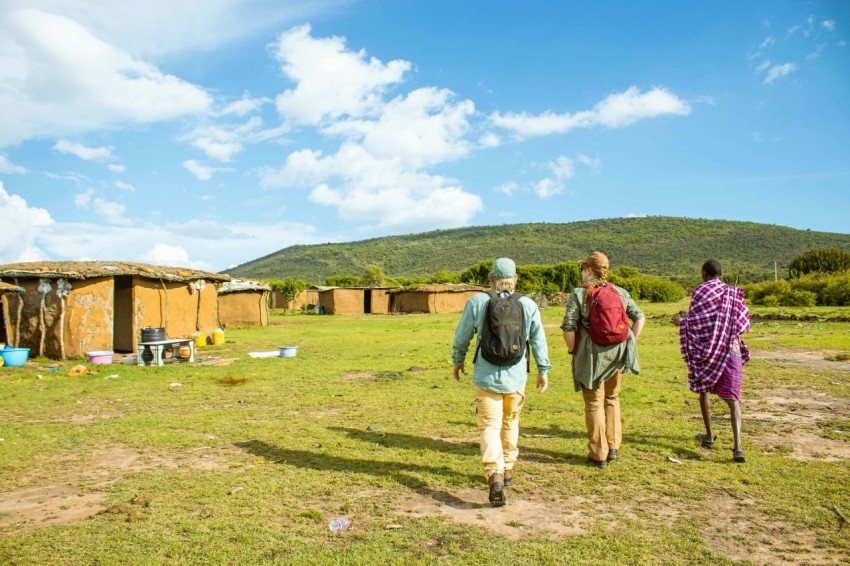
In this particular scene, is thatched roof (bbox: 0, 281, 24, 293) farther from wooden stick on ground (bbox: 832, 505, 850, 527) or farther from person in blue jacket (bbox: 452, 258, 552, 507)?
wooden stick on ground (bbox: 832, 505, 850, 527)

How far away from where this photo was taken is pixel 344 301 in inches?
1661

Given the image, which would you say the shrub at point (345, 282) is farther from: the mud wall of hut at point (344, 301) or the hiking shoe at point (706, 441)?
the hiking shoe at point (706, 441)

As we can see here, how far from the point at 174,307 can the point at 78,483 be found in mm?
14457

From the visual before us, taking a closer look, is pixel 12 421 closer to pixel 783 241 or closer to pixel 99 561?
pixel 99 561

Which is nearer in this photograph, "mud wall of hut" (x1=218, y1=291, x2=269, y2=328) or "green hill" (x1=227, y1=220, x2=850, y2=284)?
"mud wall of hut" (x1=218, y1=291, x2=269, y2=328)

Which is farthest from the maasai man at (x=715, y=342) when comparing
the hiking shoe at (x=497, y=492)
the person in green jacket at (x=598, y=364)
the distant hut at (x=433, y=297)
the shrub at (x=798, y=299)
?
→ the distant hut at (x=433, y=297)

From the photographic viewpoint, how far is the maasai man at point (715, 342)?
19.5 ft

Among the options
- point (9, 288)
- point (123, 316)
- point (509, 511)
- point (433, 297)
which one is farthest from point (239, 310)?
point (509, 511)

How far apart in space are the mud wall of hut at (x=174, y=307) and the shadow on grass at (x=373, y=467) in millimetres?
12174

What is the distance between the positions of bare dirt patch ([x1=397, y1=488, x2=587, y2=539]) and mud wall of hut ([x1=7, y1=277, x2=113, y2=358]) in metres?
13.7

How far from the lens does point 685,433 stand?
672 cm

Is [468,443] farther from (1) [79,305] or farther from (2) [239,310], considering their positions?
(2) [239,310]

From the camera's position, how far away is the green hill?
8675 cm

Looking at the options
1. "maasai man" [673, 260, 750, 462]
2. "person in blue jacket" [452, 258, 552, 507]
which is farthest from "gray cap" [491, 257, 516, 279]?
"maasai man" [673, 260, 750, 462]
